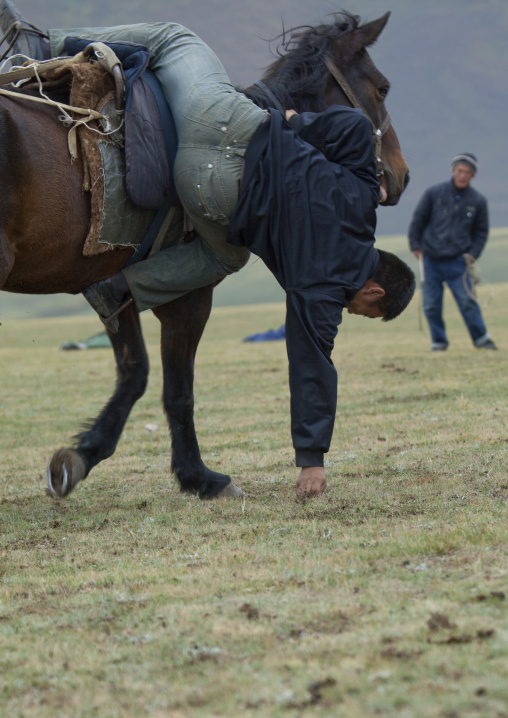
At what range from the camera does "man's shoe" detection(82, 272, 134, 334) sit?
14.7ft

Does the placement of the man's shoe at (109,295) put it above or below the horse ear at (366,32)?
below

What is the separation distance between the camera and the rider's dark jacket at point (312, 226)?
4.08 metres

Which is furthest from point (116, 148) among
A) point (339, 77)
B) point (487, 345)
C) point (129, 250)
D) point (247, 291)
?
point (247, 291)

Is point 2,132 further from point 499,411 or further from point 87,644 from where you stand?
point 499,411

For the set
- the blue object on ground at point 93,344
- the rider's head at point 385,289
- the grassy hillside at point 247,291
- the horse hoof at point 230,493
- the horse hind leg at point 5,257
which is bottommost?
the grassy hillside at point 247,291

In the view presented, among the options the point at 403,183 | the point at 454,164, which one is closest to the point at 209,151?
the point at 403,183

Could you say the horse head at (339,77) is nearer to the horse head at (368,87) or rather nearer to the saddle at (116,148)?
the horse head at (368,87)

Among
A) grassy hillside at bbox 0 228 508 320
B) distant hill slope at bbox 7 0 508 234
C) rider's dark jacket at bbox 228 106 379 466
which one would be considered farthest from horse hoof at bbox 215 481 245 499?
distant hill slope at bbox 7 0 508 234

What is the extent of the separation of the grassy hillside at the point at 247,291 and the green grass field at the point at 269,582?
4695 centimetres

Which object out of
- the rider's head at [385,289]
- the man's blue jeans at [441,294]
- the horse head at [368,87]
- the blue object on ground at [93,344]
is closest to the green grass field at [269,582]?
the rider's head at [385,289]

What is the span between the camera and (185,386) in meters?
4.96

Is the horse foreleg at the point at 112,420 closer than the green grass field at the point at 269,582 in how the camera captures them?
No

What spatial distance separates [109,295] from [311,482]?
4.49 feet

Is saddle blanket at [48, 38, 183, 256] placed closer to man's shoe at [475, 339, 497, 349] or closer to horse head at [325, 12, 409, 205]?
horse head at [325, 12, 409, 205]
